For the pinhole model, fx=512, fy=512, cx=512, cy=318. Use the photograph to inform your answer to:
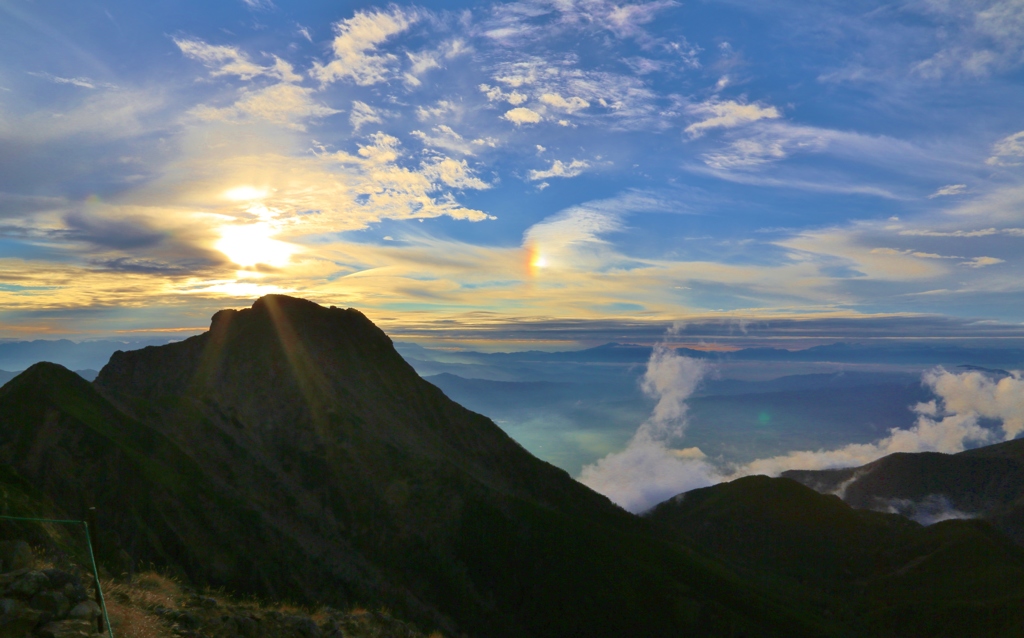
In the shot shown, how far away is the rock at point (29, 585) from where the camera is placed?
57.2ft

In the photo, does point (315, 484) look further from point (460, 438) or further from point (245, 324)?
point (245, 324)

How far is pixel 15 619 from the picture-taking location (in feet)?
54.1

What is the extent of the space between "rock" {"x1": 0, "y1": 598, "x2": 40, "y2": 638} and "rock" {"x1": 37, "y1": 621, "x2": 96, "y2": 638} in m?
0.42

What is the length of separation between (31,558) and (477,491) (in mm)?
120914

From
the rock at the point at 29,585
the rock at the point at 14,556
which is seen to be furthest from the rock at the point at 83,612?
the rock at the point at 14,556

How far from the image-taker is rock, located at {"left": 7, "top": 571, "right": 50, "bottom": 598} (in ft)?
57.2

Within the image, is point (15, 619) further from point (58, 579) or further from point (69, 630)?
point (58, 579)

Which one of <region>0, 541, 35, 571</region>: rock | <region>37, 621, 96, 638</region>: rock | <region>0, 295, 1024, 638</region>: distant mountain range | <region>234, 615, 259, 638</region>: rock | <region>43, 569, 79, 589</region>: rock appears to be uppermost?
<region>43, 569, 79, 589</region>: rock

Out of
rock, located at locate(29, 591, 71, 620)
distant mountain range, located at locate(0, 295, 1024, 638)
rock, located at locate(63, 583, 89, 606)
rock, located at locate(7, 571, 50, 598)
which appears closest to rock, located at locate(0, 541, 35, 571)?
rock, located at locate(7, 571, 50, 598)

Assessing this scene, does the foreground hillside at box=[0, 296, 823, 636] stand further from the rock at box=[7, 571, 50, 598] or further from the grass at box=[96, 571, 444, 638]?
the rock at box=[7, 571, 50, 598]

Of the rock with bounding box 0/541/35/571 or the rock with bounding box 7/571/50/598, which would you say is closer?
the rock with bounding box 7/571/50/598

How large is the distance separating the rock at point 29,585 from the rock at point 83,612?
52.5 inches

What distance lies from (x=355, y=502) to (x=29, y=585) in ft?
388

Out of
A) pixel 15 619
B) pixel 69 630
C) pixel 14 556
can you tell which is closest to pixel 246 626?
pixel 69 630
